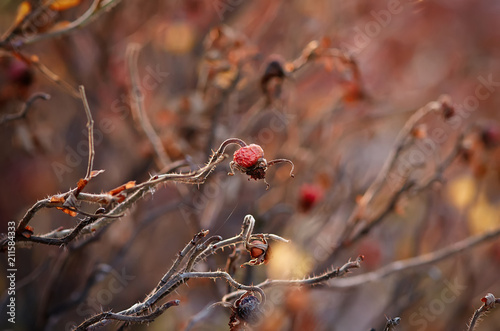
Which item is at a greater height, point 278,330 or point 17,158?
point 17,158

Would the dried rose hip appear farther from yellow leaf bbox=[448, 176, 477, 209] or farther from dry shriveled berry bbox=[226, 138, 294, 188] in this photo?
yellow leaf bbox=[448, 176, 477, 209]

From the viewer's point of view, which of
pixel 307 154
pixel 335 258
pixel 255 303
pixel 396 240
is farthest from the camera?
pixel 396 240

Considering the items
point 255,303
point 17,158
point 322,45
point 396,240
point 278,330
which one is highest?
point 17,158

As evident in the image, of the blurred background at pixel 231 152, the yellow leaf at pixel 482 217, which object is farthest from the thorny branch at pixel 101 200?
the yellow leaf at pixel 482 217

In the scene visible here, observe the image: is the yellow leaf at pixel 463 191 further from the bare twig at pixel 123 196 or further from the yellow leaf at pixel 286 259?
the bare twig at pixel 123 196

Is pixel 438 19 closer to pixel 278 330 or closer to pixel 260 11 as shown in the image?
pixel 260 11

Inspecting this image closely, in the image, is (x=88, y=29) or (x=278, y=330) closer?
(x=278, y=330)

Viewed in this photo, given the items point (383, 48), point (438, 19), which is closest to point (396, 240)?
point (383, 48)

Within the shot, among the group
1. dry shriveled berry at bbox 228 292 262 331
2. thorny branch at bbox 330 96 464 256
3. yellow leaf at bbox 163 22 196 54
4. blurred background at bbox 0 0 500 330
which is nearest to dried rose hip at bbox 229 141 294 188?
dry shriveled berry at bbox 228 292 262 331
